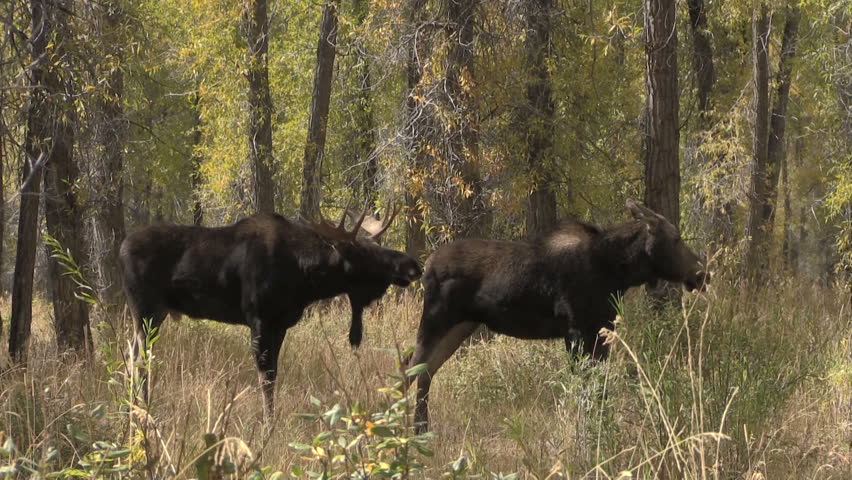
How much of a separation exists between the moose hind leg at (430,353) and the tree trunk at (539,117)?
472 centimetres

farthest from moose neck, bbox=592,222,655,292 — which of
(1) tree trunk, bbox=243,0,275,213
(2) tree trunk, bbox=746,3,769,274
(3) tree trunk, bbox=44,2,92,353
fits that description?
(1) tree trunk, bbox=243,0,275,213

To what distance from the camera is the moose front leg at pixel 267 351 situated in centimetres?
890

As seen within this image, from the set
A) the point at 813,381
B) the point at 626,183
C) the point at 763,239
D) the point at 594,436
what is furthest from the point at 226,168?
the point at 594,436

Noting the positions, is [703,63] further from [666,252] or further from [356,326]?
[356,326]

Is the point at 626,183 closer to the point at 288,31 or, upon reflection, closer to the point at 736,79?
the point at 736,79

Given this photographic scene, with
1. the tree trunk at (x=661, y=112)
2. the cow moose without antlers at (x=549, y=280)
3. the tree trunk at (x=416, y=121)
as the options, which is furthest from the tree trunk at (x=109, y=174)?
the tree trunk at (x=661, y=112)

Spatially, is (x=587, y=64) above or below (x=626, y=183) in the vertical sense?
above

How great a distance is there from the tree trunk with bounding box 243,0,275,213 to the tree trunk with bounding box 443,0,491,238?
21.2 ft

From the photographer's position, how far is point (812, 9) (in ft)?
69.4

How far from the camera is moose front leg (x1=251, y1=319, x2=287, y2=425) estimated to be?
29.2 ft

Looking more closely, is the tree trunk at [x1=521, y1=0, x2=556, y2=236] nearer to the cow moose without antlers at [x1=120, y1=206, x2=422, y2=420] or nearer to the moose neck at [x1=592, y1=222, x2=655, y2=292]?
the cow moose without antlers at [x1=120, y1=206, x2=422, y2=420]

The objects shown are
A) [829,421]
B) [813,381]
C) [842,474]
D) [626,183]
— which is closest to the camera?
[842,474]

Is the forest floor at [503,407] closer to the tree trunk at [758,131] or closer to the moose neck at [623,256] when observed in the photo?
the moose neck at [623,256]

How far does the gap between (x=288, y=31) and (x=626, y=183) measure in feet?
37.5
